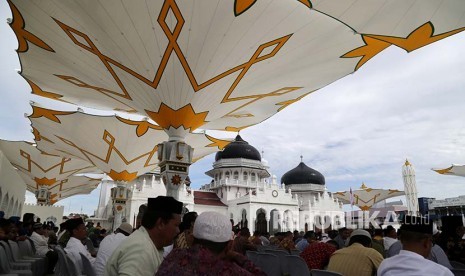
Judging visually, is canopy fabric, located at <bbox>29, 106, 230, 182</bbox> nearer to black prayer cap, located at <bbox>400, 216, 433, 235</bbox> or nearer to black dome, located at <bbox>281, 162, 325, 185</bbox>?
black prayer cap, located at <bbox>400, 216, 433, 235</bbox>

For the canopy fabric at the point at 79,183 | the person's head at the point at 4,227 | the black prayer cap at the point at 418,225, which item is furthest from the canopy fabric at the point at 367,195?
the black prayer cap at the point at 418,225

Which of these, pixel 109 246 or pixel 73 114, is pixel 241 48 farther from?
pixel 73 114

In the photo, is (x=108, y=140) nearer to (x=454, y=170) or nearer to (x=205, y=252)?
(x=205, y=252)

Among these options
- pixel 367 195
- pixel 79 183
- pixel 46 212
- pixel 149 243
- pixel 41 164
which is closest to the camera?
pixel 149 243

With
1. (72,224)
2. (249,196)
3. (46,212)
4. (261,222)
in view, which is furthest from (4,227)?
(261,222)

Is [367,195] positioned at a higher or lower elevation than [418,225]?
higher

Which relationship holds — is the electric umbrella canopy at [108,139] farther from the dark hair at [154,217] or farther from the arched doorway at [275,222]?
the arched doorway at [275,222]

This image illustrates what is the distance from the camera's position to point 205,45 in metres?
8.16

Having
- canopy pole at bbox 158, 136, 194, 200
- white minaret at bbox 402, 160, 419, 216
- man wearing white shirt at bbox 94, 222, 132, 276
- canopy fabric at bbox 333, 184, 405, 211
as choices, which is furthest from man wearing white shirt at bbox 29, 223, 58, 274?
canopy fabric at bbox 333, 184, 405, 211

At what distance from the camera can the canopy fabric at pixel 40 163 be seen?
766 inches

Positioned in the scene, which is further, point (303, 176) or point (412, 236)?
point (303, 176)

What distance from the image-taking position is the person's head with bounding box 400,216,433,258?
2.25 meters


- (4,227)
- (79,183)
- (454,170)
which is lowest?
(4,227)

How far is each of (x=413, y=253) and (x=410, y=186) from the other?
122ft
